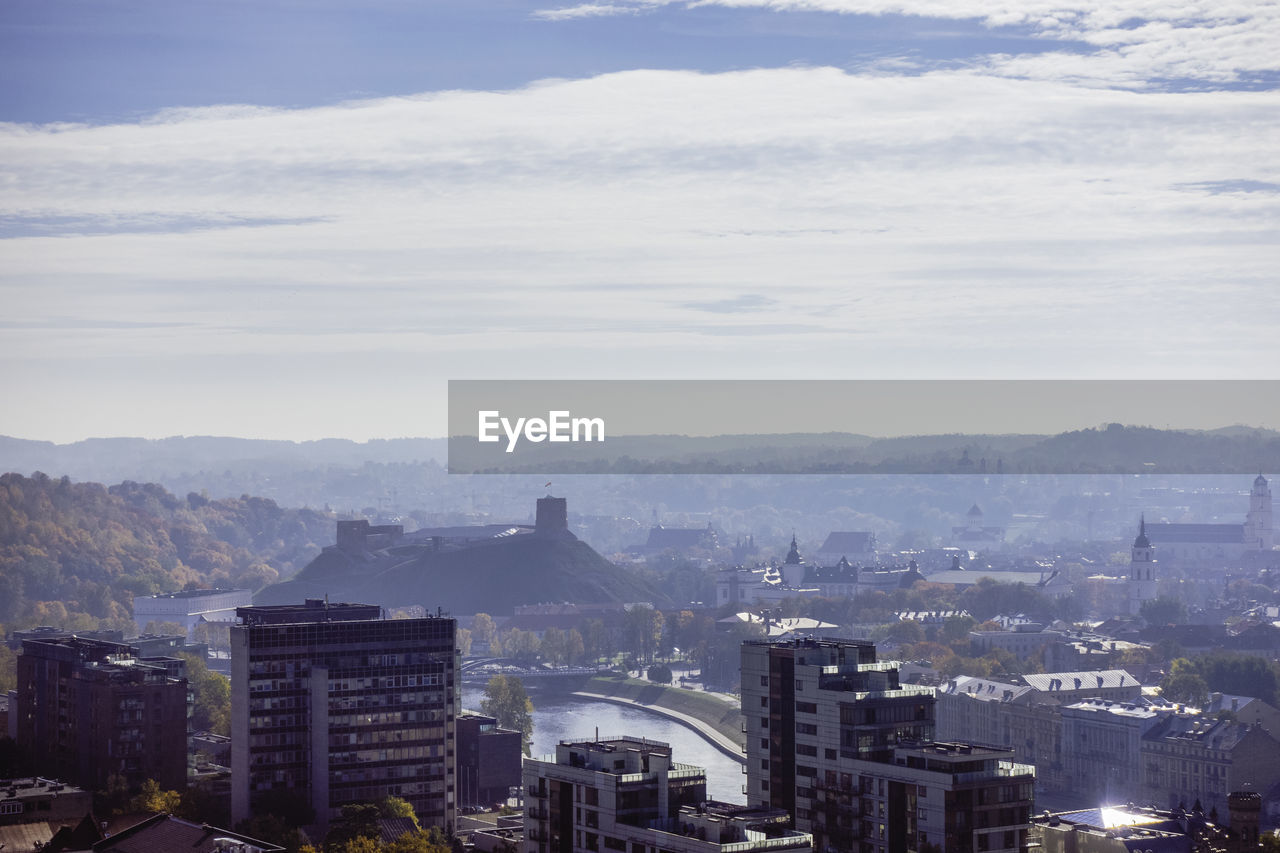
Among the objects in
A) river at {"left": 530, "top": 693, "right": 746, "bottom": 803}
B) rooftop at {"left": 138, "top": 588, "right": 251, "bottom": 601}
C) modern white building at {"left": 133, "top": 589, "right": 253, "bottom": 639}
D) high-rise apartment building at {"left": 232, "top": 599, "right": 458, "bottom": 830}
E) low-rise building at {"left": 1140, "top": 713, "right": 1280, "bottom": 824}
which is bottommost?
river at {"left": 530, "top": 693, "right": 746, "bottom": 803}

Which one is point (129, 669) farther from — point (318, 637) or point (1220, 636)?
point (1220, 636)

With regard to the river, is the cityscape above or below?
above

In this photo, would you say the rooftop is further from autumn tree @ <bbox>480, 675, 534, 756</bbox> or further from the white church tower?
the white church tower

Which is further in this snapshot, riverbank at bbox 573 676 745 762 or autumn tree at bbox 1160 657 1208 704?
riverbank at bbox 573 676 745 762

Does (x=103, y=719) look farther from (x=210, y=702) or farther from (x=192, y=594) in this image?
(x=192, y=594)

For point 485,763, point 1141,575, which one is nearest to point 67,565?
point 1141,575

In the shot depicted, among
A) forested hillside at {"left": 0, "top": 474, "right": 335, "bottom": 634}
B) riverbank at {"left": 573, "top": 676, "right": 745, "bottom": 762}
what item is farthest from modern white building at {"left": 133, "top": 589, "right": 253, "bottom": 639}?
riverbank at {"left": 573, "top": 676, "right": 745, "bottom": 762}

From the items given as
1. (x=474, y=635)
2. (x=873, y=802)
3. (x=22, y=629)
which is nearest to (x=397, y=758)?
(x=873, y=802)

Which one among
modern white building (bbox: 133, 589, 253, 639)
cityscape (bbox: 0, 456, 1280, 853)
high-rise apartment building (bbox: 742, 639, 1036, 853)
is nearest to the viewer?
high-rise apartment building (bbox: 742, 639, 1036, 853)

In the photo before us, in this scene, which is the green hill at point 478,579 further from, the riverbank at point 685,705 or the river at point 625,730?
the river at point 625,730
